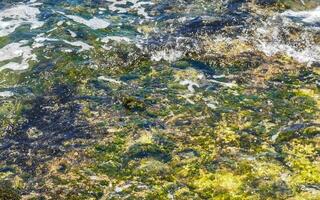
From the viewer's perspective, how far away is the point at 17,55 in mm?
15172

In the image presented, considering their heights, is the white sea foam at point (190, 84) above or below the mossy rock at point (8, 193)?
above

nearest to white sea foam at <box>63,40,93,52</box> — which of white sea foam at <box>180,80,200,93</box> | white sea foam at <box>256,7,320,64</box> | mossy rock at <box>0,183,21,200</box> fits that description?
white sea foam at <box>180,80,200,93</box>

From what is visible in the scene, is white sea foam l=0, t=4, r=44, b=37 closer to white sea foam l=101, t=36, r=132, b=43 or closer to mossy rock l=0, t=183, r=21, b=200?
white sea foam l=101, t=36, r=132, b=43

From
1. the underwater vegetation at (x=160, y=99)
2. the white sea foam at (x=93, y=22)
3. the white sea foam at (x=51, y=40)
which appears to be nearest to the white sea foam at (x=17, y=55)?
the underwater vegetation at (x=160, y=99)

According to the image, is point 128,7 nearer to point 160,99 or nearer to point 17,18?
Answer: point 17,18

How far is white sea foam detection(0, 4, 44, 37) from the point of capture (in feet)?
55.6

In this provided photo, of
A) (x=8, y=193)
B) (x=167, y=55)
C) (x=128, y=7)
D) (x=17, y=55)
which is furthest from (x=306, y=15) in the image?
(x=8, y=193)

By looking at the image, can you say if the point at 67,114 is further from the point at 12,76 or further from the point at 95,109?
the point at 12,76

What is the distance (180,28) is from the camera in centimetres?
1664

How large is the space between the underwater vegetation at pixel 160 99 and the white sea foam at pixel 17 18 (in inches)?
3.0

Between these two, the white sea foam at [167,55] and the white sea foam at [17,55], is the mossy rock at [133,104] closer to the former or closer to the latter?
the white sea foam at [167,55]

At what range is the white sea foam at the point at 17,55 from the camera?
1465cm

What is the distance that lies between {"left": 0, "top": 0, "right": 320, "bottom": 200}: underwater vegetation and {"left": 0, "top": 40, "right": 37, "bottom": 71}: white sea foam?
0.12 feet

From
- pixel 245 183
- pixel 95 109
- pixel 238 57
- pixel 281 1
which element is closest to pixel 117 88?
pixel 95 109
